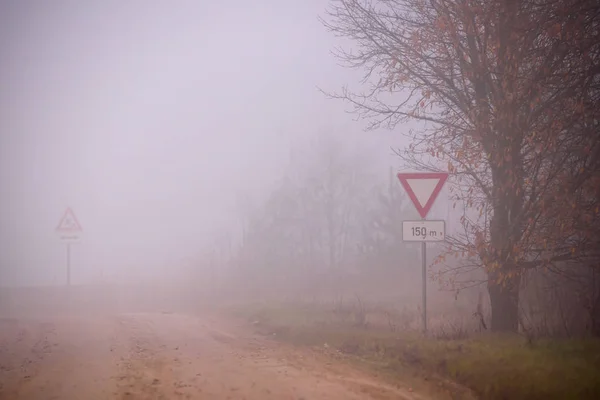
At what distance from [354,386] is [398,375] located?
46.3 inches

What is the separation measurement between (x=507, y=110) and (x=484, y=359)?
15.5ft

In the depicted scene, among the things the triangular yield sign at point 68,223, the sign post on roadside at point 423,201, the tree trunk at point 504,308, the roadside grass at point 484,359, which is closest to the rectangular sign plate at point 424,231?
the sign post on roadside at point 423,201

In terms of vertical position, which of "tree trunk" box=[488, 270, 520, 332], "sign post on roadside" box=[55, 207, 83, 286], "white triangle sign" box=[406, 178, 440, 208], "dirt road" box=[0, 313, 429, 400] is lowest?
"dirt road" box=[0, 313, 429, 400]

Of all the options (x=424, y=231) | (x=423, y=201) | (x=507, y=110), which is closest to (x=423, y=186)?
(x=423, y=201)

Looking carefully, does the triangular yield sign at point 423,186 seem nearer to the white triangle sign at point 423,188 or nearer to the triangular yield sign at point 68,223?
the white triangle sign at point 423,188

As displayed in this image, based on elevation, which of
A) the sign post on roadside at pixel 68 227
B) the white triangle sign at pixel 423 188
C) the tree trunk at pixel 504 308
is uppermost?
the white triangle sign at pixel 423 188

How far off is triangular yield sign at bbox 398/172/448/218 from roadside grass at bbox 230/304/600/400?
2978 millimetres

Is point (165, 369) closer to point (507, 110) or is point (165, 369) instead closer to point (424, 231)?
→ point (424, 231)

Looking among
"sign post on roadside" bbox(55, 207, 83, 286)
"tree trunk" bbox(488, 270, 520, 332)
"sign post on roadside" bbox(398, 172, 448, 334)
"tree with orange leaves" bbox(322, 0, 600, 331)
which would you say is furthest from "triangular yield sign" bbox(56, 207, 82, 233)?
"tree trunk" bbox(488, 270, 520, 332)

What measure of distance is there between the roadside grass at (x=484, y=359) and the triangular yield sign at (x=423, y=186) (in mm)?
2978

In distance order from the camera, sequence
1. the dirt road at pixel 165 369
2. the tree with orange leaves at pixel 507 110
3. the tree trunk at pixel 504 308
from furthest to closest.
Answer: the tree trunk at pixel 504 308
the tree with orange leaves at pixel 507 110
the dirt road at pixel 165 369

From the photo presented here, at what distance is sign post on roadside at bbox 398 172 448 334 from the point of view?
40.0 feet

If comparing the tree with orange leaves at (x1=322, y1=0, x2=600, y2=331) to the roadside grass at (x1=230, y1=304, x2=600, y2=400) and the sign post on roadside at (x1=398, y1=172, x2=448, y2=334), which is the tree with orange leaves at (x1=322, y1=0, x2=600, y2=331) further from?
the roadside grass at (x1=230, y1=304, x2=600, y2=400)

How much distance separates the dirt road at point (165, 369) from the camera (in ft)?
26.1
